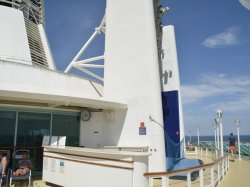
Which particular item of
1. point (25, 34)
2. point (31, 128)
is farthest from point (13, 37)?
point (31, 128)

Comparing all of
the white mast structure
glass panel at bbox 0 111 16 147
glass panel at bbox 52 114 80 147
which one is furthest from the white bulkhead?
the white mast structure

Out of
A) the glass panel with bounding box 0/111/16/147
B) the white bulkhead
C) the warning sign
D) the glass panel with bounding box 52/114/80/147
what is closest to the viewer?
the glass panel with bounding box 0/111/16/147

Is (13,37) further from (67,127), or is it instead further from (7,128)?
(7,128)

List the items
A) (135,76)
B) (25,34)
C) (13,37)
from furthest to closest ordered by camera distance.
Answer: (25,34) → (13,37) → (135,76)

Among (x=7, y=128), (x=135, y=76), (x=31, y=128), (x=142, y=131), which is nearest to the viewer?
(x=7, y=128)

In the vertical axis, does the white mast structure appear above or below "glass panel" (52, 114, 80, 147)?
above

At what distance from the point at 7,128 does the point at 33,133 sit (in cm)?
87

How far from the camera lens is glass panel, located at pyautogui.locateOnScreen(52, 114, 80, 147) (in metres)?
9.76

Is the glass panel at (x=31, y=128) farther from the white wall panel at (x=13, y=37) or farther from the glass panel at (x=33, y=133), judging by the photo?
→ the white wall panel at (x=13, y=37)

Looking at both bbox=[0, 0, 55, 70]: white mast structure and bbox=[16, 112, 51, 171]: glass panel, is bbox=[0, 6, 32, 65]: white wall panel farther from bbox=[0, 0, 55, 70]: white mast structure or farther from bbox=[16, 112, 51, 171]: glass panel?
bbox=[16, 112, 51, 171]: glass panel

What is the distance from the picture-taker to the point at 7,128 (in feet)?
28.4

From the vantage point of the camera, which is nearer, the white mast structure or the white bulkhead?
the white bulkhead

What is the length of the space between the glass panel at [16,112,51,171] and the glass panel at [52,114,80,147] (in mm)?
401

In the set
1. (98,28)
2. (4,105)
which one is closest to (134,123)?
(4,105)
